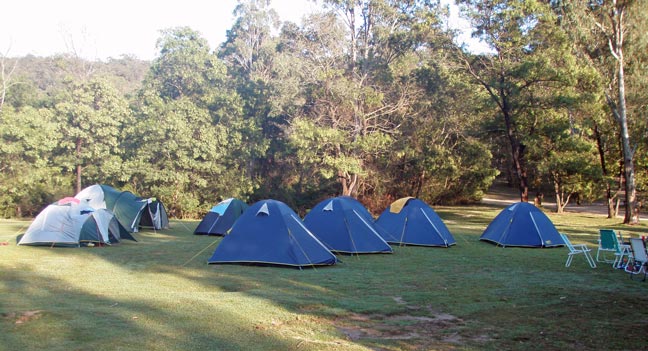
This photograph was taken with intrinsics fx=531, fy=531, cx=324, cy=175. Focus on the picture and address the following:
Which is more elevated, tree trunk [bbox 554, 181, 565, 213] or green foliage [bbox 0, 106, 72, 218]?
green foliage [bbox 0, 106, 72, 218]

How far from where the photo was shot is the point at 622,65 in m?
21.8

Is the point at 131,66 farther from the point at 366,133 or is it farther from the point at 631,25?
the point at 631,25

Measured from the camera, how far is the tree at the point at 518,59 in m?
22.6

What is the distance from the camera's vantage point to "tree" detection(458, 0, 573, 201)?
22.6m

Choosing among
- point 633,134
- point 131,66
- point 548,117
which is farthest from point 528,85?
point 131,66

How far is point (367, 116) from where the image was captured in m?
28.2

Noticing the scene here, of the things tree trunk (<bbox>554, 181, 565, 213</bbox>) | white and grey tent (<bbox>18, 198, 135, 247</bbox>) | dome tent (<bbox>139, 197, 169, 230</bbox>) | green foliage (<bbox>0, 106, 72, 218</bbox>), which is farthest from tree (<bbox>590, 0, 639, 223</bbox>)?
green foliage (<bbox>0, 106, 72, 218</bbox>)

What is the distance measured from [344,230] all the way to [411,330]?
715 centimetres

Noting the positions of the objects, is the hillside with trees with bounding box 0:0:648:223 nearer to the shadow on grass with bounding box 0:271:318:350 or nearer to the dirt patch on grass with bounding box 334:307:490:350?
the dirt patch on grass with bounding box 334:307:490:350

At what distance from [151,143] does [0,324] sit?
975 inches

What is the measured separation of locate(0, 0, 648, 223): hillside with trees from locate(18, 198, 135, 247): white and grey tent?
42.9ft

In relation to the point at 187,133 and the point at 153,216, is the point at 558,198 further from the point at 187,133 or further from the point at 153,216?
the point at 153,216

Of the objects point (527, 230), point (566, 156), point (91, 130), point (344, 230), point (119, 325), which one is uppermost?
point (91, 130)

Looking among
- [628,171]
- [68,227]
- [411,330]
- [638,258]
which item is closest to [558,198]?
[628,171]
